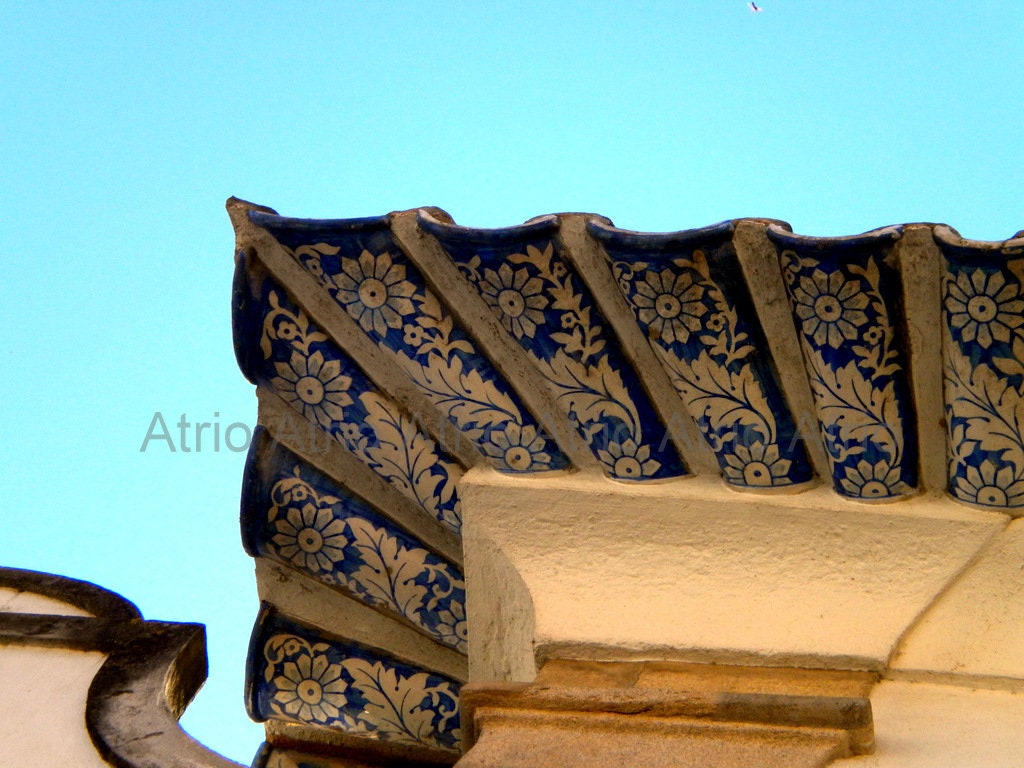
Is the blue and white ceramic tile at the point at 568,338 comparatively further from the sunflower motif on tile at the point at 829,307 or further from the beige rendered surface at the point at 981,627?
the beige rendered surface at the point at 981,627

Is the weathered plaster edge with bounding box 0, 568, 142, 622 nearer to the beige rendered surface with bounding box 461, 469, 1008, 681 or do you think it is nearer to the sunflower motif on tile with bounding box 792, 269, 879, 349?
the beige rendered surface with bounding box 461, 469, 1008, 681

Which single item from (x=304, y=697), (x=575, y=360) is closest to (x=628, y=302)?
(x=575, y=360)

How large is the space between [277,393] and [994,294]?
37.3 inches

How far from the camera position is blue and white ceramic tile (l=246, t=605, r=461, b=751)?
2.11 metres

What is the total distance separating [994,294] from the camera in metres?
1.70

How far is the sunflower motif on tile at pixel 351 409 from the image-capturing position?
1951 mm

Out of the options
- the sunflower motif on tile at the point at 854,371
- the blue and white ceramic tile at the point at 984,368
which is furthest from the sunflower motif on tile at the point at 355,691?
the blue and white ceramic tile at the point at 984,368

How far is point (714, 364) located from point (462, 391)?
1.12 feet

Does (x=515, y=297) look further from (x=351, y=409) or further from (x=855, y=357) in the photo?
(x=855, y=357)

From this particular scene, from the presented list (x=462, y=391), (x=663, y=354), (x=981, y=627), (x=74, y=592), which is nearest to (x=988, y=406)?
(x=981, y=627)

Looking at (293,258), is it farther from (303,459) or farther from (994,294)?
(994,294)

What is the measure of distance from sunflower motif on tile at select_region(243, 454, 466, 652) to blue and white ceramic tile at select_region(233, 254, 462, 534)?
0.07 m

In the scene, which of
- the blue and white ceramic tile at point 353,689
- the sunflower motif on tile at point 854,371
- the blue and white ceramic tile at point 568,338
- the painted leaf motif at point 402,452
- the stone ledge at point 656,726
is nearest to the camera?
the stone ledge at point 656,726

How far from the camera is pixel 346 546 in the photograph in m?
2.03
